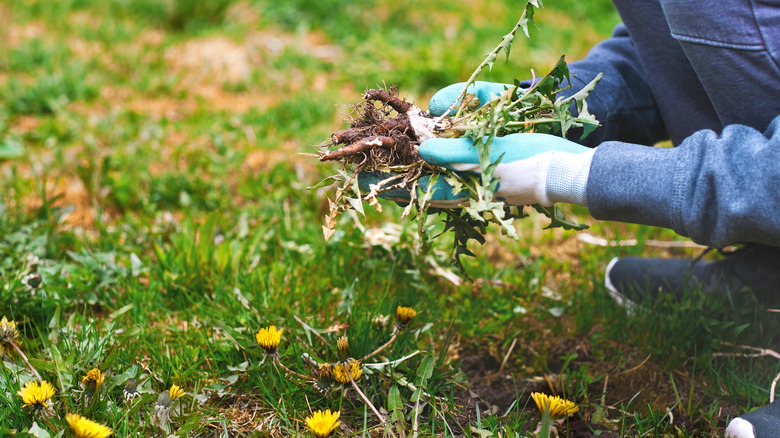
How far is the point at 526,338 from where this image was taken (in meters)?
1.90

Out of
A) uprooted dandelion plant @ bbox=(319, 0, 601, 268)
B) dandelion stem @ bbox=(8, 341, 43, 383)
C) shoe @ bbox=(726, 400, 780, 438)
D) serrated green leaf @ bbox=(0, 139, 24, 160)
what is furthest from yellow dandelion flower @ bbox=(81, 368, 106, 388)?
serrated green leaf @ bbox=(0, 139, 24, 160)

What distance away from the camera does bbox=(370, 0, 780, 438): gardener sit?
128 centimetres

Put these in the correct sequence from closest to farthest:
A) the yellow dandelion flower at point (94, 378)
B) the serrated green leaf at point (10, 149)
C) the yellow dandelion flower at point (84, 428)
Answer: the yellow dandelion flower at point (84, 428) < the yellow dandelion flower at point (94, 378) < the serrated green leaf at point (10, 149)

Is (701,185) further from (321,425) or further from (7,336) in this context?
(7,336)

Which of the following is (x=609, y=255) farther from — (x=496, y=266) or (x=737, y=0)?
(x=737, y=0)

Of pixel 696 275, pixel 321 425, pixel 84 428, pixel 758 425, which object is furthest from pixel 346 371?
pixel 696 275

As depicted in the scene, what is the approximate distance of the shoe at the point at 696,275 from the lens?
1926 mm

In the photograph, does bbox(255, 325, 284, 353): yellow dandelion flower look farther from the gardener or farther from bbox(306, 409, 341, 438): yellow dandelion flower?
the gardener

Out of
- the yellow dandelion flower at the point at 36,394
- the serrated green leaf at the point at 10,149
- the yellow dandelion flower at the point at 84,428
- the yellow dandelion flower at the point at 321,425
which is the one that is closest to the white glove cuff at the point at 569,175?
the yellow dandelion flower at the point at 321,425

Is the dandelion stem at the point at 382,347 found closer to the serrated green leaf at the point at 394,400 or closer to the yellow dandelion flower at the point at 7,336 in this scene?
the serrated green leaf at the point at 394,400

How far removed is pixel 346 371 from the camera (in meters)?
1.46

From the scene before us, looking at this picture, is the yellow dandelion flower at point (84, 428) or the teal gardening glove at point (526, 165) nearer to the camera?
the yellow dandelion flower at point (84, 428)

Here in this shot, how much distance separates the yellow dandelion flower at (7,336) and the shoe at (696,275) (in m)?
1.68

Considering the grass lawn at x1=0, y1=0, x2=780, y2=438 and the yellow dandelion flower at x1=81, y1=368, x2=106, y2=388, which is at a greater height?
the yellow dandelion flower at x1=81, y1=368, x2=106, y2=388
